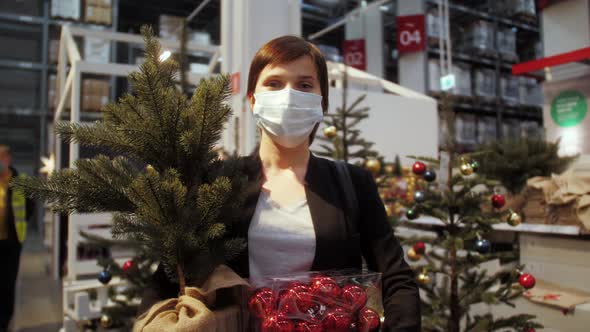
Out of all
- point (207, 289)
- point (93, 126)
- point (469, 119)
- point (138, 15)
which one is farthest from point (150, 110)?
point (138, 15)

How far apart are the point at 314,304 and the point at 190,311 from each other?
25 centimetres

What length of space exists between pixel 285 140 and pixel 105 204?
0.49 meters

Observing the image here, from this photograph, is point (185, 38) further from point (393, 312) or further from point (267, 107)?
point (393, 312)

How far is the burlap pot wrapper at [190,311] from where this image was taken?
80 centimetres

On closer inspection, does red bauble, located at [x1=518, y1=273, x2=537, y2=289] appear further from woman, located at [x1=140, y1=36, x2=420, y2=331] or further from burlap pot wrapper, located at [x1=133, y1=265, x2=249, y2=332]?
burlap pot wrapper, located at [x1=133, y1=265, x2=249, y2=332]

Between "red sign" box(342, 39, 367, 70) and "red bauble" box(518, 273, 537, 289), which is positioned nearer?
"red bauble" box(518, 273, 537, 289)

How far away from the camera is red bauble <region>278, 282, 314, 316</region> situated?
2.97ft

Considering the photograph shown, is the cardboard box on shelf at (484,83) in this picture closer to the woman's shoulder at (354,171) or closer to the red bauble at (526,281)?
the red bauble at (526,281)

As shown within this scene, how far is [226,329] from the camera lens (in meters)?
0.89

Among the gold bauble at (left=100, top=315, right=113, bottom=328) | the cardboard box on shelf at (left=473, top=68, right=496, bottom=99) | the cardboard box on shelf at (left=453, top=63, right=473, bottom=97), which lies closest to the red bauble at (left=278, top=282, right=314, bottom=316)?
the gold bauble at (left=100, top=315, right=113, bottom=328)

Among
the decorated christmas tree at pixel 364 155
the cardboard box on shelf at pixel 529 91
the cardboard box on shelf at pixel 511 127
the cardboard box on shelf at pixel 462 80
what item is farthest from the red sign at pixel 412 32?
the decorated christmas tree at pixel 364 155

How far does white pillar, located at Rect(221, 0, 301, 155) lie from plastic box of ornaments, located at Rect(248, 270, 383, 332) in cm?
249

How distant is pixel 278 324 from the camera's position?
2.93 feet

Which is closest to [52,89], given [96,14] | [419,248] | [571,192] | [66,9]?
[66,9]
